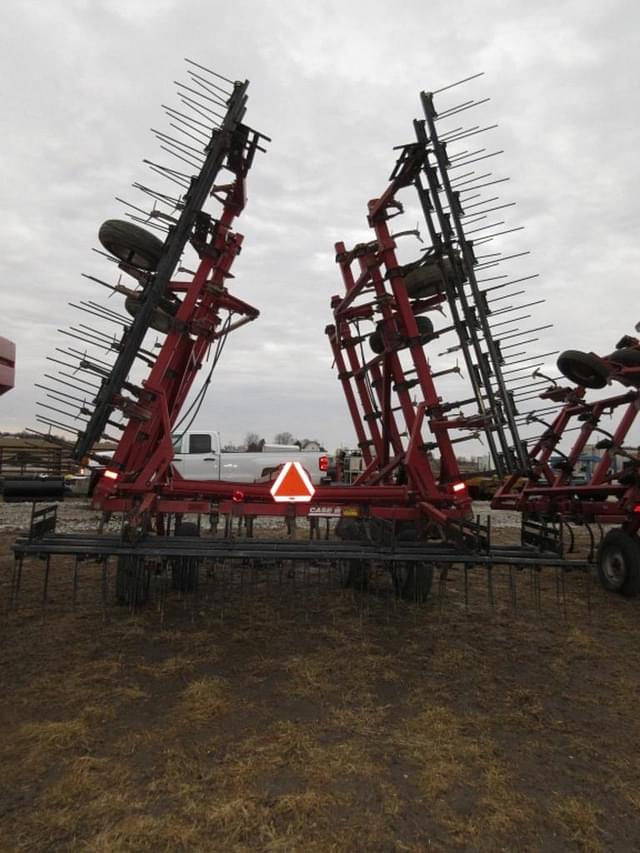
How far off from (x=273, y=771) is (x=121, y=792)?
723mm

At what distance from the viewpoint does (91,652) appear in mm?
4586

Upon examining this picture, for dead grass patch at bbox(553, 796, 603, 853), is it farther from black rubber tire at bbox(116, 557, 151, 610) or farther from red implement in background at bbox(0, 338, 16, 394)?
black rubber tire at bbox(116, 557, 151, 610)

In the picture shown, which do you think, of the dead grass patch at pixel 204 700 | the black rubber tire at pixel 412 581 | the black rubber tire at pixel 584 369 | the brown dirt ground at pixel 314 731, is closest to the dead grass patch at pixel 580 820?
the brown dirt ground at pixel 314 731

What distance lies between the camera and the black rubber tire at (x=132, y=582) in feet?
18.8

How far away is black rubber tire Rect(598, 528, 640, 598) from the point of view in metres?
6.87

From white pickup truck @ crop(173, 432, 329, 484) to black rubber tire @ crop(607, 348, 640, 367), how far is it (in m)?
8.65

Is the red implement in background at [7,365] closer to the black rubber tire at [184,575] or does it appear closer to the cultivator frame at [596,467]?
the black rubber tire at [184,575]

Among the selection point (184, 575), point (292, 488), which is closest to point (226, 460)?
point (184, 575)

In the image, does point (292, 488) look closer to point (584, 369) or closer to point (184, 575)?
point (184, 575)

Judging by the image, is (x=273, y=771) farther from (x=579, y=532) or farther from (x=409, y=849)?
(x=579, y=532)

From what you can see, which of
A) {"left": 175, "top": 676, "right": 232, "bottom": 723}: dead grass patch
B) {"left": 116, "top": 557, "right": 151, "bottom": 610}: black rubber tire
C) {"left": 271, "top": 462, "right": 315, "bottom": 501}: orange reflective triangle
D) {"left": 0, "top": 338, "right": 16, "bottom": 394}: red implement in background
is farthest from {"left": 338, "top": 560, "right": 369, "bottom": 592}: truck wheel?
{"left": 0, "top": 338, "right": 16, "bottom": 394}: red implement in background

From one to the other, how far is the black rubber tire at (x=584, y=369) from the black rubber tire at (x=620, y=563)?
1.96 meters

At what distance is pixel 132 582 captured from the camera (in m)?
5.75

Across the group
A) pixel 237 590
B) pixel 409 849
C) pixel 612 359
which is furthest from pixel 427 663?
pixel 612 359
